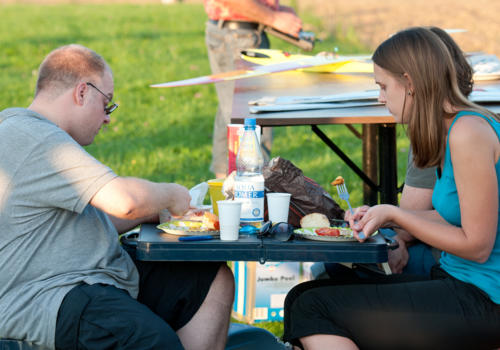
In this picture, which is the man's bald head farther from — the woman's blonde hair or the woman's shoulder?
the woman's shoulder

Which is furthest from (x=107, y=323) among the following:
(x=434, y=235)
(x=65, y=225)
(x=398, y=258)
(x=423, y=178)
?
(x=423, y=178)

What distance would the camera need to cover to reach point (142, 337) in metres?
2.41

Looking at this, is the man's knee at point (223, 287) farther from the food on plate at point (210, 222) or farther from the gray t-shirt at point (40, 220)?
the gray t-shirt at point (40, 220)

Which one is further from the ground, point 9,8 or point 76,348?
point 9,8

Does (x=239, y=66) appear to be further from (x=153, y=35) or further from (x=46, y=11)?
(x=46, y=11)

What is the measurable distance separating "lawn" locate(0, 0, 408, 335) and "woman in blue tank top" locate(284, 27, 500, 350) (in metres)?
1.50

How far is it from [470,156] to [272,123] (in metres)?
1.29

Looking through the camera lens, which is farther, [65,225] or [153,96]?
[153,96]

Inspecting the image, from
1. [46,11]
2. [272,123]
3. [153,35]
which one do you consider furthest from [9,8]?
[272,123]

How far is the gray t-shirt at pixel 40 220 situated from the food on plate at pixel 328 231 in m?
0.68

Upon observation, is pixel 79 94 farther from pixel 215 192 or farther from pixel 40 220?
pixel 215 192

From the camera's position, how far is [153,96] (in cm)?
1146

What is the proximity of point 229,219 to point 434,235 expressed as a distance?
26.4 inches

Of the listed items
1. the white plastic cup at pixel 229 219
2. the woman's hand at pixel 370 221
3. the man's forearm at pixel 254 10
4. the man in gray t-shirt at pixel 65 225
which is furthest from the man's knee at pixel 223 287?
the man's forearm at pixel 254 10
